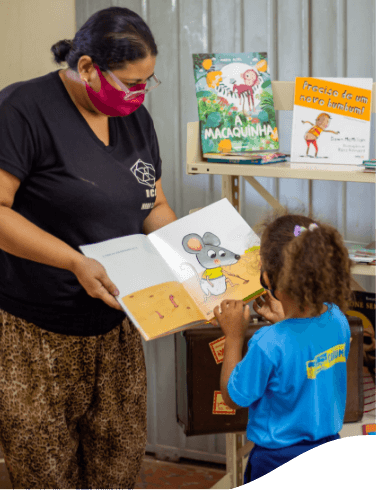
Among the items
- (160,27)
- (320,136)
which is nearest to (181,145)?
(160,27)

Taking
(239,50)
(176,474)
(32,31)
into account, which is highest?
(32,31)

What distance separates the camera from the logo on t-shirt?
57.1 inches

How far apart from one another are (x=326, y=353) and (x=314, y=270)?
18cm

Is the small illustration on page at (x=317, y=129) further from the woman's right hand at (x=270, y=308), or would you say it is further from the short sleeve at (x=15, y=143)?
the short sleeve at (x=15, y=143)

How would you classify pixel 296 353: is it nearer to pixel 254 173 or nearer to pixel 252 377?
pixel 252 377

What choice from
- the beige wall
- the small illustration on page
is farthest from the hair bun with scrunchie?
the beige wall

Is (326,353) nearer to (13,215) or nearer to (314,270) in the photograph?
(314,270)

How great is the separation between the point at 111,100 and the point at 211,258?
0.47m

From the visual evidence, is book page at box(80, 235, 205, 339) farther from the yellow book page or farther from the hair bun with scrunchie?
the hair bun with scrunchie

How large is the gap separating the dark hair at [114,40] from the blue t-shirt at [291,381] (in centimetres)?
69

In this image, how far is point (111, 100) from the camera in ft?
4.49

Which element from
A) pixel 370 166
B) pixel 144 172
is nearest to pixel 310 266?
pixel 144 172

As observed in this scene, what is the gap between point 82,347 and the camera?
1413 millimetres

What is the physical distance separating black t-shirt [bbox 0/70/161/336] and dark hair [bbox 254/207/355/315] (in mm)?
403
